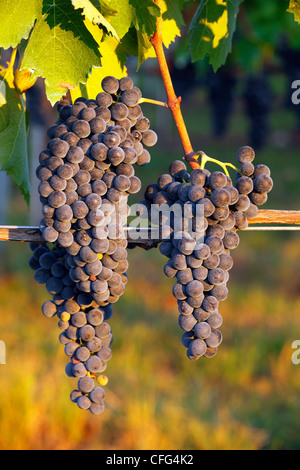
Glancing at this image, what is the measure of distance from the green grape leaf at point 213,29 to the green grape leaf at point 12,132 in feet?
1.21

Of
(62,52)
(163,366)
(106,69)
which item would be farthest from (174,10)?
(163,366)

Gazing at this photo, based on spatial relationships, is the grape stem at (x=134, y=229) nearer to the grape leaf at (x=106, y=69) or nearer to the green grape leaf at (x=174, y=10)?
the grape leaf at (x=106, y=69)

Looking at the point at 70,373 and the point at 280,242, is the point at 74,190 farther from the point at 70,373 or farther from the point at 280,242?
the point at 280,242

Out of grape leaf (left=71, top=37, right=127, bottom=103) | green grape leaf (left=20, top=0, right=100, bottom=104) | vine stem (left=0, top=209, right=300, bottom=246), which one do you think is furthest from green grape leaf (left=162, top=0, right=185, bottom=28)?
vine stem (left=0, top=209, right=300, bottom=246)

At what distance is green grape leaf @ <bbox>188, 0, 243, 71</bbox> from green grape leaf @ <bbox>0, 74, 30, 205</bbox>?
1.21 feet

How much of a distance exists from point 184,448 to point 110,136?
2507 millimetres

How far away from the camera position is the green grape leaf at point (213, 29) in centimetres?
112

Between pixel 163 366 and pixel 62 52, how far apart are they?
3.20 m

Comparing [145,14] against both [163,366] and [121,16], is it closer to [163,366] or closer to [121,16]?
[121,16]

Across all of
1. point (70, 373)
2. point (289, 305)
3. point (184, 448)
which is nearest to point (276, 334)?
point (289, 305)
